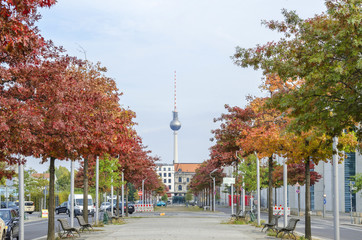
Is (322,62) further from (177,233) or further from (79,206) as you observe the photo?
(79,206)

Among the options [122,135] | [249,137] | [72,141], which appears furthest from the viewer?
[249,137]

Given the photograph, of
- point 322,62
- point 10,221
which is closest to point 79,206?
point 10,221

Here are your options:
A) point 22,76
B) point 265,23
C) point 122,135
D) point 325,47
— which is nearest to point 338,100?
point 325,47

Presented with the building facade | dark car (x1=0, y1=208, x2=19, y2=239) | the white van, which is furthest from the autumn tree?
the white van

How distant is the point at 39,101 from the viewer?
16578 mm

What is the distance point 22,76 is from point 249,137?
53.4 ft

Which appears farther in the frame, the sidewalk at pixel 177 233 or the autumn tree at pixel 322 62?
the sidewalk at pixel 177 233

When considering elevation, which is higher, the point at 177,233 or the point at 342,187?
the point at 342,187

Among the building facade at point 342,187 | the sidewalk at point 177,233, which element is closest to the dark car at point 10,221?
the sidewalk at point 177,233

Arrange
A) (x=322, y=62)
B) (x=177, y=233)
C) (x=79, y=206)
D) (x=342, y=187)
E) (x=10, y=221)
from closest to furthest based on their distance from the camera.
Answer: (x=322, y=62)
(x=10, y=221)
(x=177, y=233)
(x=79, y=206)
(x=342, y=187)

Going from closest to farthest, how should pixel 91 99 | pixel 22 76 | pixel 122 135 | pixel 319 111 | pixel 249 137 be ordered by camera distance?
1. pixel 319 111
2. pixel 22 76
3. pixel 91 99
4. pixel 122 135
5. pixel 249 137

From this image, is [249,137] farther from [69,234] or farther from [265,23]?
[265,23]

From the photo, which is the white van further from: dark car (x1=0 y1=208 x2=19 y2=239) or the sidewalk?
dark car (x1=0 y1=208 x2=19 y2=239)

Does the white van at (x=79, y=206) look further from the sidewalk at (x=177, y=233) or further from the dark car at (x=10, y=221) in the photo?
the dark car at (x=10, y=221)
